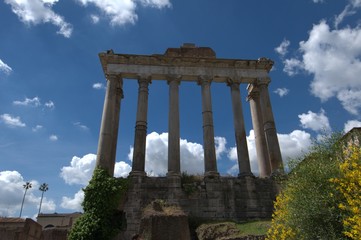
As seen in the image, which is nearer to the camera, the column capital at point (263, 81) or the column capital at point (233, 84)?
the column capital at point (233, 84)

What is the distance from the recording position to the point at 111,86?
22.5 meters

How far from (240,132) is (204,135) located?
8.28 ft

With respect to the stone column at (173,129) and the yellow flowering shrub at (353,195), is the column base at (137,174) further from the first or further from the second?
the yellow flowering shrub at (353,195)

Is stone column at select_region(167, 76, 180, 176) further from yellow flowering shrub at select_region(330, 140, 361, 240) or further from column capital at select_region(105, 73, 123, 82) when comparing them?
yellow flowering shrub at select_region(330, 140, 361, 240)

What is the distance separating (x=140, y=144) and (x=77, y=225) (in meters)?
6.20

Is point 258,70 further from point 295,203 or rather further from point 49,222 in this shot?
point 49,222

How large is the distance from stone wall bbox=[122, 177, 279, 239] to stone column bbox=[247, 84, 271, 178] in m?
2.76

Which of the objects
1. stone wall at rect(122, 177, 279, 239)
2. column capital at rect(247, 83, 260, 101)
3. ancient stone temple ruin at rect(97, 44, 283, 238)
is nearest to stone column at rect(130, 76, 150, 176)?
ancient stone temple ruin at rect(97, 44, 283, 238)

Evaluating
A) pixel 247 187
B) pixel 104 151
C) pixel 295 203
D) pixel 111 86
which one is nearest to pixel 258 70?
pixel 247 187

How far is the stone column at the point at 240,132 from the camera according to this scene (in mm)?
20438

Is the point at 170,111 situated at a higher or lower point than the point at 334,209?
higher

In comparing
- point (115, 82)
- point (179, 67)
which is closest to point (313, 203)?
point (179, 67)

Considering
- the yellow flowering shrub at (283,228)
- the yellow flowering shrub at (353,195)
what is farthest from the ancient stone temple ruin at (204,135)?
the yellow flowering shrub at (353,195)

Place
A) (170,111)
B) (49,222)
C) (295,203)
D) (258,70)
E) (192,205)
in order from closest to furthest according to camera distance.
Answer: (295,203) < (192,205) < (170,111) < (258,70) < (49,222)
